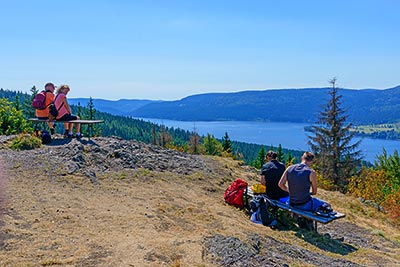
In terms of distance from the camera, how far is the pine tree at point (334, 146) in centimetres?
3600

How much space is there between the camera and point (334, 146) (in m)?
36.2

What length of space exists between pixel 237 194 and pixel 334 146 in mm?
27735

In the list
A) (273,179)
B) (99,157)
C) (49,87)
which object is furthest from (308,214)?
(49,87)

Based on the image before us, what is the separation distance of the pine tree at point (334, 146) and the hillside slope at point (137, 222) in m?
22.5

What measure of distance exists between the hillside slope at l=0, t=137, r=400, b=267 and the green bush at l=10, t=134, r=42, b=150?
0.38m

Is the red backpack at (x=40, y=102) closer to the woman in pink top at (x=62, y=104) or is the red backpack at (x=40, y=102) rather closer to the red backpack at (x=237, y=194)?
the woman in pink top at (x=62, y=104)

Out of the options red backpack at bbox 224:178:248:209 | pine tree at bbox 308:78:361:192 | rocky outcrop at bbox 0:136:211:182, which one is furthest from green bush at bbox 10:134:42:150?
pine tree at bbox 308:78:361:192

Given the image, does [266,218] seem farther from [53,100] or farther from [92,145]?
[53,100]

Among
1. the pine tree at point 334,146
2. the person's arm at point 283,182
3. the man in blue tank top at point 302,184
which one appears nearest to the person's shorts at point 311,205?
the man in blue tank top at point 302,184

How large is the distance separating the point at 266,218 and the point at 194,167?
15.3ft

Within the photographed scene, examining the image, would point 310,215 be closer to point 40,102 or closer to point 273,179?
point 273,179

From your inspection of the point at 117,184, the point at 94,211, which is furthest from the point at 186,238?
the point at 117,184

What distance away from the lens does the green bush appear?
1262 centimetres

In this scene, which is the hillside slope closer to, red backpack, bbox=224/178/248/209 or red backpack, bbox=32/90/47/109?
red backpack, bbox=224/178/248/209
